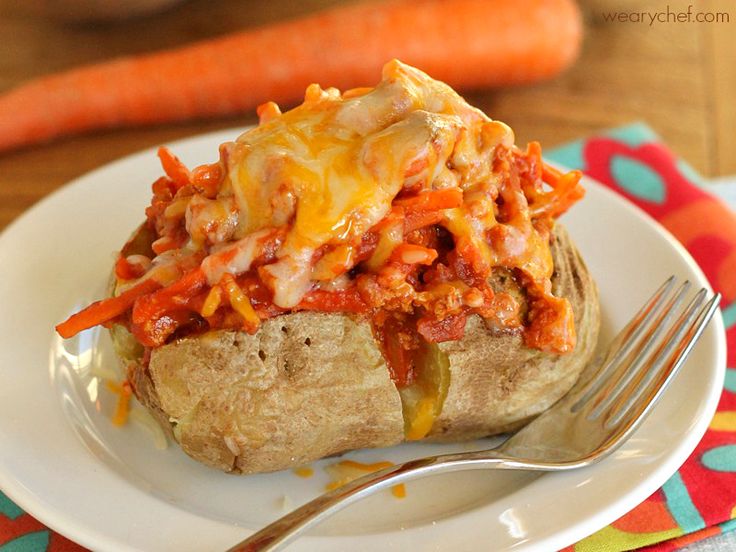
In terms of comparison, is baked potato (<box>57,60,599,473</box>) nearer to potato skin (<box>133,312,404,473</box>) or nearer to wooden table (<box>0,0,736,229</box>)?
potato skin (<box>133,312,404,473</box>)

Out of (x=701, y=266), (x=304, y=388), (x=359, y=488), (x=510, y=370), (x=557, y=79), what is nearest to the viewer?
(x=359, y=488)

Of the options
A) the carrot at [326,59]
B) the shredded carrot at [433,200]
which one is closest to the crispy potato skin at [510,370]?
the shredded carrot at [433,200]

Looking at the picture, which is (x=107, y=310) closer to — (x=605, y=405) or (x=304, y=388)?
(x=304, y=388)

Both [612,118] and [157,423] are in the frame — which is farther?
[612,118]

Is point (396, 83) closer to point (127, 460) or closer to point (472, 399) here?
point (472, 399)

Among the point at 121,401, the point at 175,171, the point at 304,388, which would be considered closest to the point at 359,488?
the point at 304,388

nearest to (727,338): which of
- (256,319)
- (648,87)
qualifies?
(256,319)
